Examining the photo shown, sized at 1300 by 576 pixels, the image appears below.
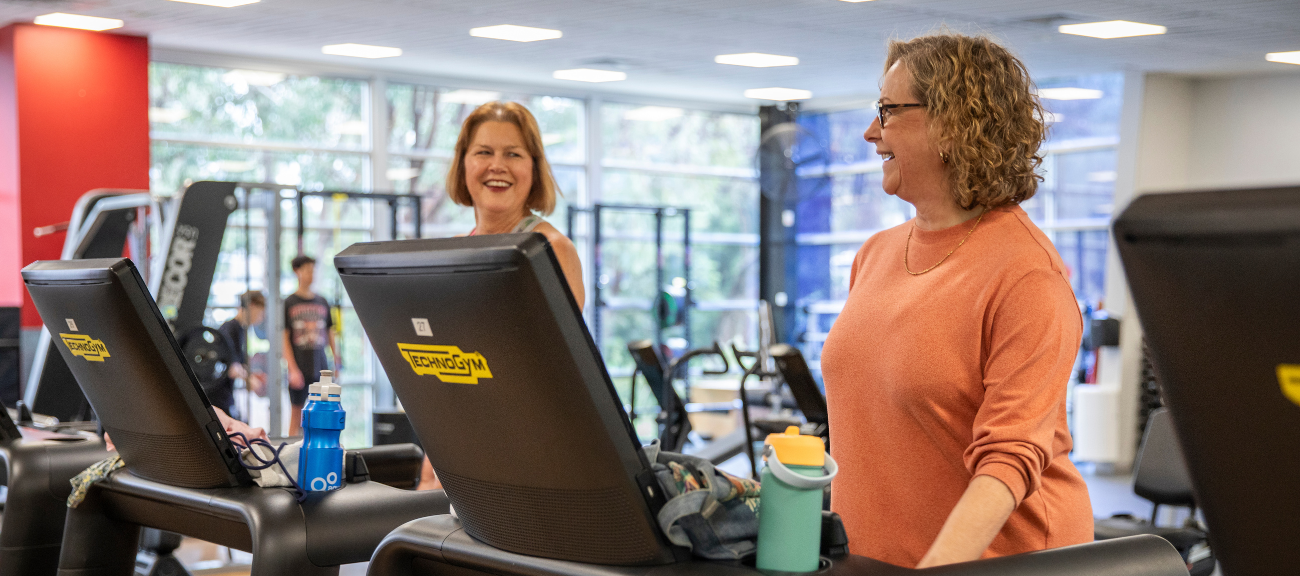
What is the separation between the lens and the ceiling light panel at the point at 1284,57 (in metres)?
7.41

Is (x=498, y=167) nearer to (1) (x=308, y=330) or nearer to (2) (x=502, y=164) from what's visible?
(2) (x=502, y=164)

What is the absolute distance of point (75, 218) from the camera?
5883 millimetres

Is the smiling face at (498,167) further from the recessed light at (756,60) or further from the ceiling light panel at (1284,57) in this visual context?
the ceiling light panel at (1284,57)

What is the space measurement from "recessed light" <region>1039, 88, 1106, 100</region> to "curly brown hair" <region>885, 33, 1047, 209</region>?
310 inches

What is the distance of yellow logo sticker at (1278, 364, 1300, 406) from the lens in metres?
0.51

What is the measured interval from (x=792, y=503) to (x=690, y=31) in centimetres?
650

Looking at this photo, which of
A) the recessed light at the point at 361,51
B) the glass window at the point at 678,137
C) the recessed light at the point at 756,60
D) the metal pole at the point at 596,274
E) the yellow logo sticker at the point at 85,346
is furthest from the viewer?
the glass window at the point at 678,137

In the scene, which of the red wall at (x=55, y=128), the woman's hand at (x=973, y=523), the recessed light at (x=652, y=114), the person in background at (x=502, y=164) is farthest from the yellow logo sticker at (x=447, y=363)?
the recessed light at (x=652, y=114)

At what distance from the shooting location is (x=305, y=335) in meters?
7.15

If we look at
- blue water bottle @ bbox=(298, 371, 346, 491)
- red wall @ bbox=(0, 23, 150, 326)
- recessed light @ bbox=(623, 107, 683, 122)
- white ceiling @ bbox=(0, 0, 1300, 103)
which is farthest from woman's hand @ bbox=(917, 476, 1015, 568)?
recessed light @ bbox=(623, 107, 683, 122)

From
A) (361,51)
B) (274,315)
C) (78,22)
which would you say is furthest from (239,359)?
(361,51)

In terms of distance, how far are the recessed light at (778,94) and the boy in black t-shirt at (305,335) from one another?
4.39 m

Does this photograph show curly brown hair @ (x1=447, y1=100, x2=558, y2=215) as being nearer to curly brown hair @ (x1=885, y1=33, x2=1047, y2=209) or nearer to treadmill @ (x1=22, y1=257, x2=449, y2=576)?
treadmill @ (x1=22, y1=257, x2=449, y2=576)

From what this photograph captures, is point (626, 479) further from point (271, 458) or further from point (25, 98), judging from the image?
point (25, 98)
